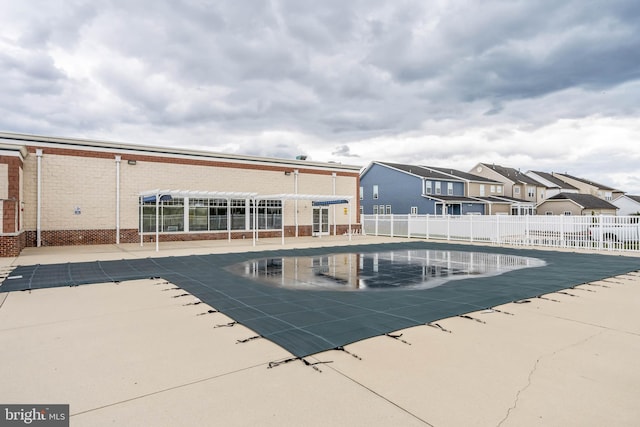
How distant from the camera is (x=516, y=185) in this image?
46.4 meters

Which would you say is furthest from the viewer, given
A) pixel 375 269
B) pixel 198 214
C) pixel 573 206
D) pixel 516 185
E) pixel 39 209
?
pixel 516 185

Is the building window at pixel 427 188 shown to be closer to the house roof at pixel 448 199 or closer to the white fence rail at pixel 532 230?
the house roof at pixel 448 199

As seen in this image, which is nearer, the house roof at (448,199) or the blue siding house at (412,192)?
the house roof at (448,199)

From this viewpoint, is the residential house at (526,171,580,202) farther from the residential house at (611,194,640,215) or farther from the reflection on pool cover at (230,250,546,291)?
the reflection on pool cover at (230,250,546,291)

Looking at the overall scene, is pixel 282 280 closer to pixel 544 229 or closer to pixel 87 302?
pixel 87 302

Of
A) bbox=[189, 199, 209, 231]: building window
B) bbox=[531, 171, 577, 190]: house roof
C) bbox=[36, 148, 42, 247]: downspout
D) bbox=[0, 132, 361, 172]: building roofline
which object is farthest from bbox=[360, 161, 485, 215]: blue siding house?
bbox=[36, 148, 42, 247]: downspout

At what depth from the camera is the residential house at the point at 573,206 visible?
41806 millimetres

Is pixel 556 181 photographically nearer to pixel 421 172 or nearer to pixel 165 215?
pixel 421 172

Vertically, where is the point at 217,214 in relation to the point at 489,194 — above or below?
below

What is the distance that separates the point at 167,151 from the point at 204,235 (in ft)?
16.9

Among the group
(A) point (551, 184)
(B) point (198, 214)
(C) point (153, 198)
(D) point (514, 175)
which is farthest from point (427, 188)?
(A) point (551, 184)

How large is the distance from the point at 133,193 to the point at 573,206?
4450cm

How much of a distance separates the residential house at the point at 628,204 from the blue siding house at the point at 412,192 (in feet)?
111

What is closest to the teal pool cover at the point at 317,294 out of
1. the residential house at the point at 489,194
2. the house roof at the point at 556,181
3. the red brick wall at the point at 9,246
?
the red brick wall at the point at 9,246
